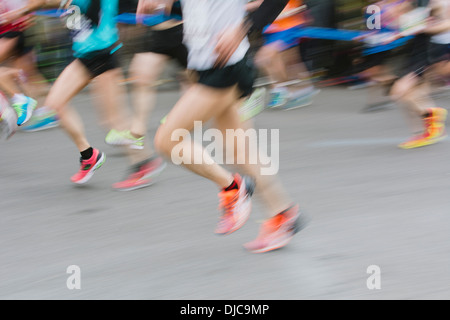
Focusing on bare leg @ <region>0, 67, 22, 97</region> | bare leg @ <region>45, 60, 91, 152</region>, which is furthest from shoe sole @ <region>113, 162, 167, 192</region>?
bare leg @ <region>0, 67, 22, 97</region>

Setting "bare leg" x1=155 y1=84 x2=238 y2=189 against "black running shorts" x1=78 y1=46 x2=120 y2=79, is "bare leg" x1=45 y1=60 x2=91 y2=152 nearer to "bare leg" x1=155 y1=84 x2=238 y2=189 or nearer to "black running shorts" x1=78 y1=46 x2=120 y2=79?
"black running shorts" x1=78 y1=46 x2=120 y2=79

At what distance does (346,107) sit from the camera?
804cm

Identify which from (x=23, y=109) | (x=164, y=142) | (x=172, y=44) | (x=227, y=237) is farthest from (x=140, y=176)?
(x=23, y=109)

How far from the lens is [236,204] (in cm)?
386

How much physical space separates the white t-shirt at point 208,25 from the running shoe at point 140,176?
6.12 feet

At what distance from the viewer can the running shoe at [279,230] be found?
397cm

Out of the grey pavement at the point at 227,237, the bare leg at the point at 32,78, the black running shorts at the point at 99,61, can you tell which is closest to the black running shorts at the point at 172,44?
the black running shorts at the point at 99,61

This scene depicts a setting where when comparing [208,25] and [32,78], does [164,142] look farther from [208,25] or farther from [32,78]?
[32,78]

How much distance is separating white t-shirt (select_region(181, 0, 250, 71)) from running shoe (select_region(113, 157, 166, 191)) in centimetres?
187

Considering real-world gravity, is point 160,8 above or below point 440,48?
above

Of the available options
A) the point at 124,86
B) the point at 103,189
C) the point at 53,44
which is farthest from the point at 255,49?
the point at 103,189

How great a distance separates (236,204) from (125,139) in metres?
1.97
